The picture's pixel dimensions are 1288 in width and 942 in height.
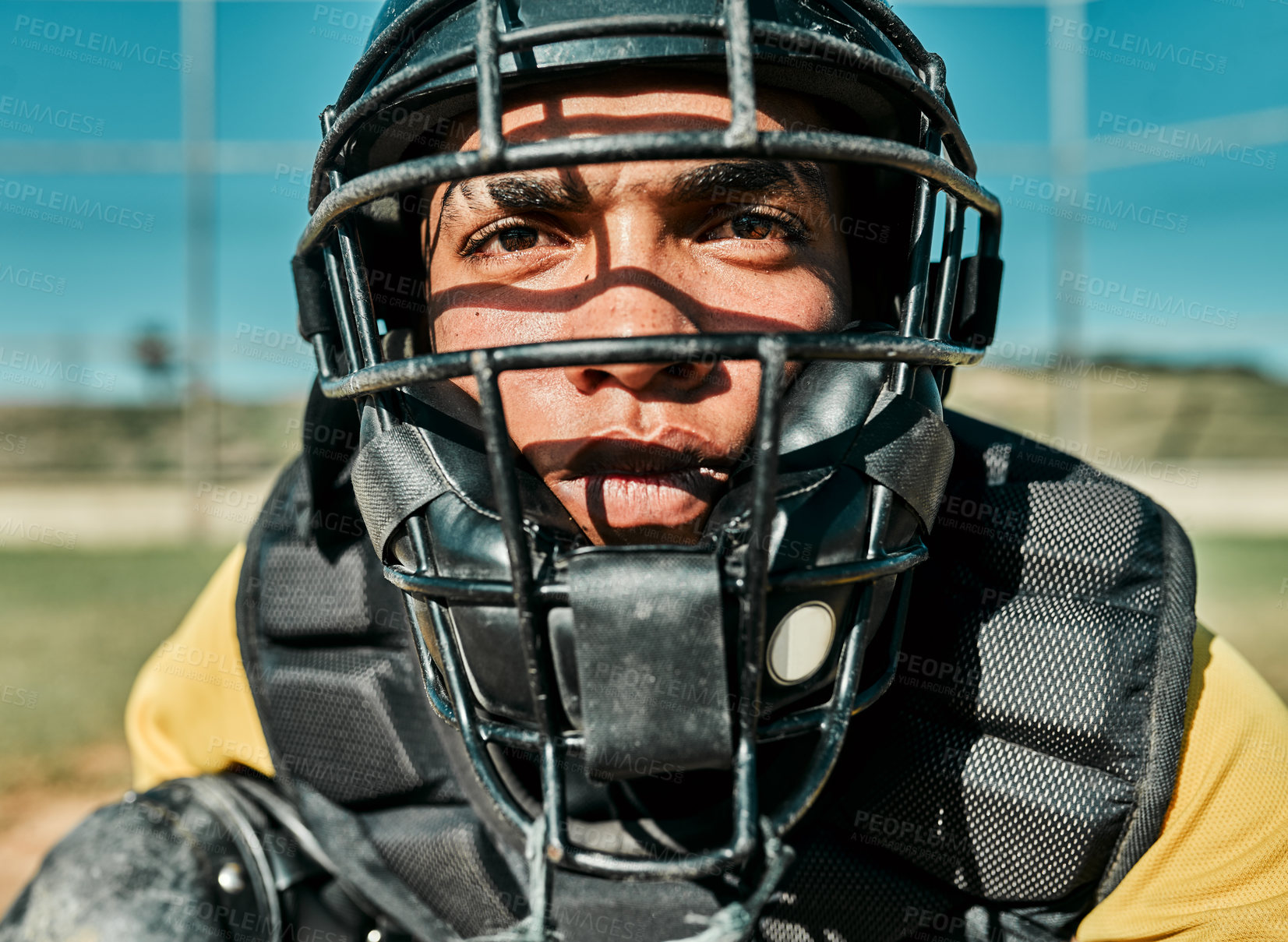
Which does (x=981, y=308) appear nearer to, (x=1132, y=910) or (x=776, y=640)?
(x=776, y=640)

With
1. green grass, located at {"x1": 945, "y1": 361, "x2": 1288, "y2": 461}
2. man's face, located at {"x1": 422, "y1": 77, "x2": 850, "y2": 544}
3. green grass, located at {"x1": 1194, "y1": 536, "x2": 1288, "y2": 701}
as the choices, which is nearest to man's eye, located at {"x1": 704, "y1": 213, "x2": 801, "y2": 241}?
man's face, located at {"x1": 422, "y1": 77, "x2": 850, "y2": 544}

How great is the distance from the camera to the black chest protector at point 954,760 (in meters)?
1.31

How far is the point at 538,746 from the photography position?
1035 millimetres

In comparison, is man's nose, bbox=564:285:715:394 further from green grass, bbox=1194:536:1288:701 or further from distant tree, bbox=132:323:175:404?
distant tree, bbox=132:323:175:404

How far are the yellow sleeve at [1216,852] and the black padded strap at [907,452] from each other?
1.58 ft

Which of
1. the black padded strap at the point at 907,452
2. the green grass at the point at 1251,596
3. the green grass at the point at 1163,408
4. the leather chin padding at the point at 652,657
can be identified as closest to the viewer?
the leather chin padding at the point at 652,657

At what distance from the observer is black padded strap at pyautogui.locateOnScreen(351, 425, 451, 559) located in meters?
1.19

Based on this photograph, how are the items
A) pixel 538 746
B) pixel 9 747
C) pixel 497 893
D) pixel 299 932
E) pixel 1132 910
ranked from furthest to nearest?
pixel 9 747 → pixel 299 932 → pixel 497 893 → pixel 1132 910 → pixel 538 746

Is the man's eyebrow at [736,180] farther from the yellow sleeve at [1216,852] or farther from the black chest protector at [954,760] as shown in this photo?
the yellow sleeve at [1216,852]

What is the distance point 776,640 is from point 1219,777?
2.20 feet

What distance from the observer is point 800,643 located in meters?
1.08

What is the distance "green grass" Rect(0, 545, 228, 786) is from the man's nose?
3.11m

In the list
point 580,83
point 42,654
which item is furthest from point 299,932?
point 42,654

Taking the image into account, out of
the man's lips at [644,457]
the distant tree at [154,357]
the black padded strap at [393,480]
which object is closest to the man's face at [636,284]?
the man's lips at [644,457]
